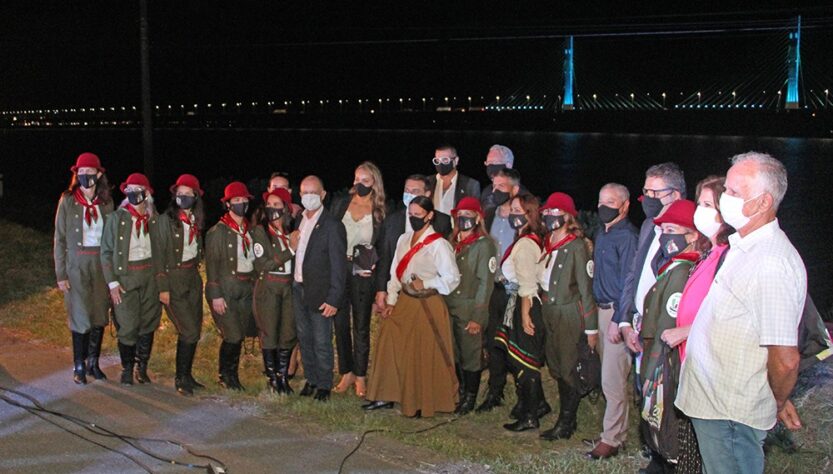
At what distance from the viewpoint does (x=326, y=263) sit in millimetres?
7973

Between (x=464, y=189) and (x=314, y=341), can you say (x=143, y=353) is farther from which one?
(x=464, y=189)

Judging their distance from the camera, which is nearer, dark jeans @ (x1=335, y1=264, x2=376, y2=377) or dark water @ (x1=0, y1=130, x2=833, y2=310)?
dark jeans @ (x1=335, y1=264, x2=376, y2=377)

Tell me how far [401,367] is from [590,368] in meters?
1.56

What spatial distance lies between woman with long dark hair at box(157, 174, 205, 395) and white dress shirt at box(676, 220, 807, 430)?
506 cm

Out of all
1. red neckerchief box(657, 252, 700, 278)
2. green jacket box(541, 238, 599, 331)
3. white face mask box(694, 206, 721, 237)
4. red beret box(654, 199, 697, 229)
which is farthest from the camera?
green jacket box(541, 238, 599, 331)

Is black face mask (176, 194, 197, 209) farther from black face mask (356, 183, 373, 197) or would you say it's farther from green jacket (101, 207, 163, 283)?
black face mask (356, 183, 373, 197)

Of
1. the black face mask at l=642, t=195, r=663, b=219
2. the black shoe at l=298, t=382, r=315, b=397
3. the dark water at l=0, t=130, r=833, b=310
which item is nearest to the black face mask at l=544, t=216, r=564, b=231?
the black face mask at l=642, t=195, r=663, b=219

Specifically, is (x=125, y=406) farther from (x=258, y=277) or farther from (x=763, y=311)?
(x=763, y=311)

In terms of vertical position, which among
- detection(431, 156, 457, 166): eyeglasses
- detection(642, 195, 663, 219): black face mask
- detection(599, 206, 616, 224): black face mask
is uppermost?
detection(431, 156, 457, 166): eyeglasses

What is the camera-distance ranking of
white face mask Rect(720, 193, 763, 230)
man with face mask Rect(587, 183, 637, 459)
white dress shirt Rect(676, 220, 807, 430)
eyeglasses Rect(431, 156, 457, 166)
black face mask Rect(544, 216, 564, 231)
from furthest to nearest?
eyeglasses Rect(431, 156, 457, 166) < black face mask Rect(544, 216, 564, 231) < man with face mask Rect(587, 183, 637, 459) < white face mask Rect(720, 193, 763, 230) < white dress shirt Rect(676, 220, 807, 430)

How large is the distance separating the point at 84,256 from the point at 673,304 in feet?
18.0

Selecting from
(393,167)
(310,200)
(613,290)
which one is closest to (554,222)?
(613,290)

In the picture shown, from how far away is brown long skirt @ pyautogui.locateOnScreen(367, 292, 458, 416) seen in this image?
25.0 ft

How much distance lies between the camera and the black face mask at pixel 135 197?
27.2 ft
